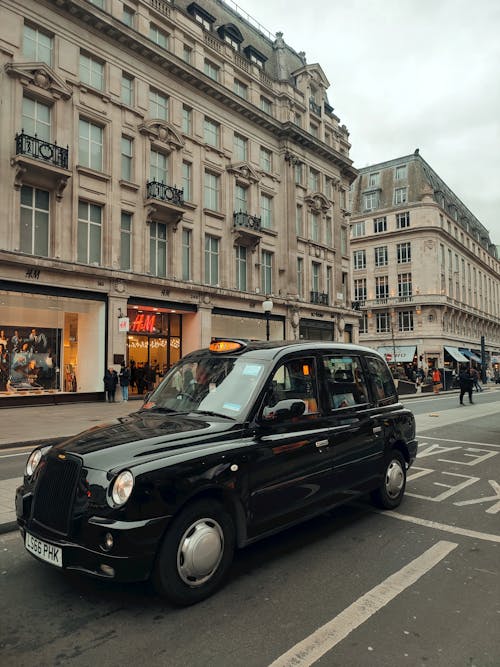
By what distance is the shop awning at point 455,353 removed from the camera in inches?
2299

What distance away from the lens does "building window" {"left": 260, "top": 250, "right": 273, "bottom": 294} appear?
30438mm

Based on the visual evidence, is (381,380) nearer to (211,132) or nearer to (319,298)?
(211,132)

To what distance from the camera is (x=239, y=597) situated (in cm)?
342

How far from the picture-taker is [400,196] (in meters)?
65.1

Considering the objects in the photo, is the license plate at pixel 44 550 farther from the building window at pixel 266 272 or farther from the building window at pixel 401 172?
the building window at pixel 401 172

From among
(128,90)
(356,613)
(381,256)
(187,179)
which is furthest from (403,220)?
(356,613)

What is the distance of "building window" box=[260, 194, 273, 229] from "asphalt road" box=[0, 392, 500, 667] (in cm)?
2735

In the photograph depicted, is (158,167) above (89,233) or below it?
above

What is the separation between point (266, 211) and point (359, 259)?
39.0 meters

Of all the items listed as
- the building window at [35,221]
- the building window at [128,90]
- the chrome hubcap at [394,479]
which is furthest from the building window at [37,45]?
the chrome hubcap at [394,479]

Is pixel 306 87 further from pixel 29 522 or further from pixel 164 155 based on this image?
pixel 29 522

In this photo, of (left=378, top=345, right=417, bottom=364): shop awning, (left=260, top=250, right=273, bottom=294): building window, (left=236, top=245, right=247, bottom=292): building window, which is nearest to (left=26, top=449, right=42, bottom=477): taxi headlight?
(left=236, top=245, right=247, bottom=292): building window

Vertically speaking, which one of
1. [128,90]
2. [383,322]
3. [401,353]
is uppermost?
[128,90]

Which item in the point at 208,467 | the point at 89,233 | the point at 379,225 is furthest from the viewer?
the point at 379,225
